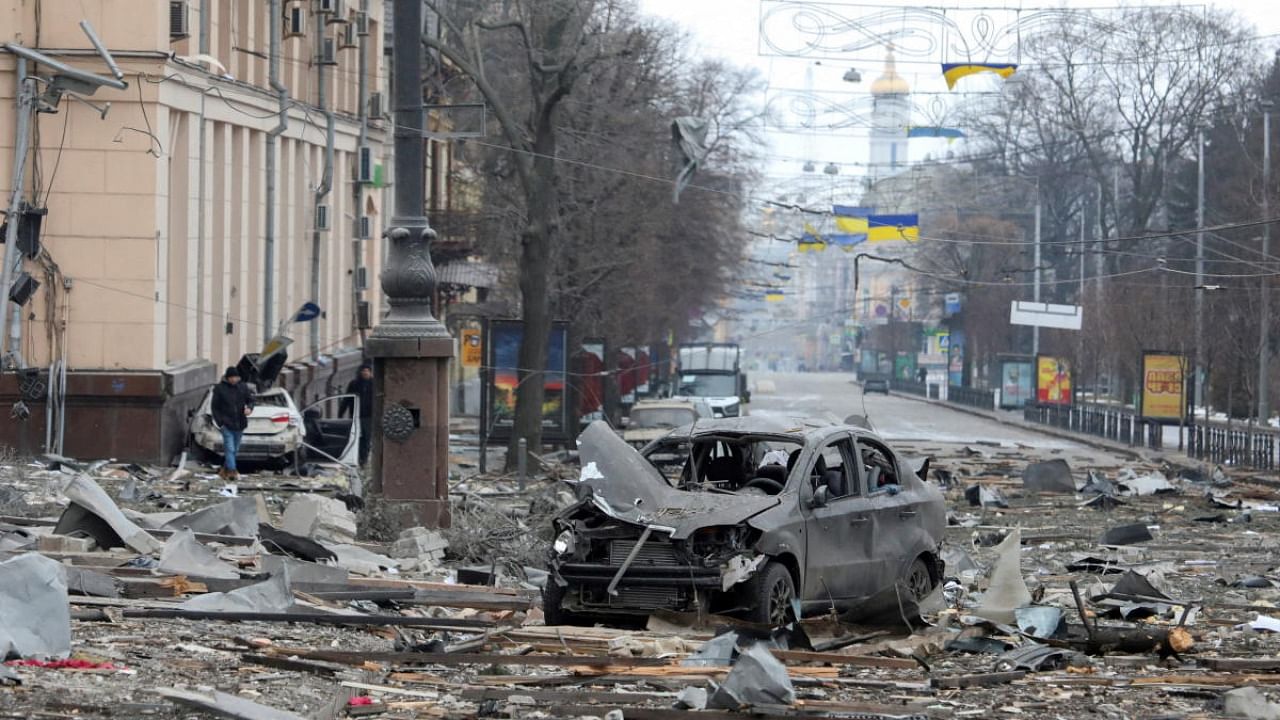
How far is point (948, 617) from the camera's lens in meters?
13.4

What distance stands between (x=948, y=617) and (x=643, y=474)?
8.96 ft

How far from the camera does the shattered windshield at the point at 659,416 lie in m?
38.1

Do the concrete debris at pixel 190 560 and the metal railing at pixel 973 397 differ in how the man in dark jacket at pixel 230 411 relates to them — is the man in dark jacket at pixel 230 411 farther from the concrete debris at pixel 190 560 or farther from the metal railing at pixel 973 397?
the metal railing at pixel 973 397

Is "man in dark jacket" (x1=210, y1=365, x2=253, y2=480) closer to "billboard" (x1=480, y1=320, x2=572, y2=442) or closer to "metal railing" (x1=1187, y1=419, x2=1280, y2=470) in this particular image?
"billboard" (x1=480, y1=320, x2=572, y2=442)

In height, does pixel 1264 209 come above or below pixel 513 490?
above

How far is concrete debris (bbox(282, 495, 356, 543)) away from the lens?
15.8m

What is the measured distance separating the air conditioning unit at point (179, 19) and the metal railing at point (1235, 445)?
2278 centimetres

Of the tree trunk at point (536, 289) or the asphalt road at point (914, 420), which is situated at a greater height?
the tree trunk at point (536, 289)

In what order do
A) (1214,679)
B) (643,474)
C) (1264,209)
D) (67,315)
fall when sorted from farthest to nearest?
(1264,209) < (67,315) < (643,474) < (1214,679)

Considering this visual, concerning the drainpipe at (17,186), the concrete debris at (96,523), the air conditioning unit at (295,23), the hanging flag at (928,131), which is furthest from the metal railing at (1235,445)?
the concrete debris at (96,523)

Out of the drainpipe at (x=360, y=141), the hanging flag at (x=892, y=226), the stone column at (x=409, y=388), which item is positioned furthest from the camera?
the hanging flag at (x=892, y=226)

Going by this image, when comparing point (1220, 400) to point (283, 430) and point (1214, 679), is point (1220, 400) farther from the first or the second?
point (1214, 679)

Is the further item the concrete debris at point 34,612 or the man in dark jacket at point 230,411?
the man in dark jacket at point 230,411

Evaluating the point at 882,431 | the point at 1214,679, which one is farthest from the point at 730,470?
the point at 882,431
